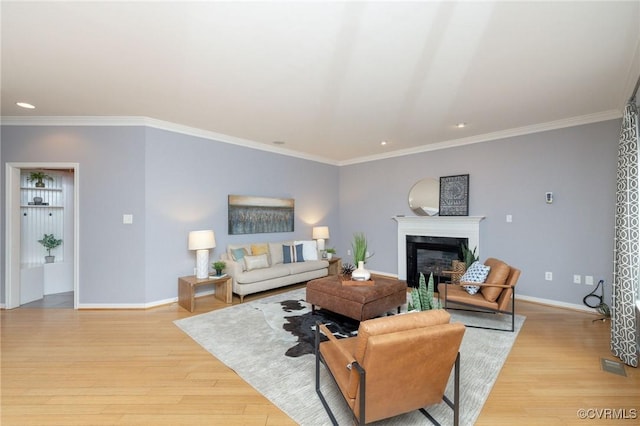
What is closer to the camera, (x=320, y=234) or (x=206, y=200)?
(x=206, y=200)

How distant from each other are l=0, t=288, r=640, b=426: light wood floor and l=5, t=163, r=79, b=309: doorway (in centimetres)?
107

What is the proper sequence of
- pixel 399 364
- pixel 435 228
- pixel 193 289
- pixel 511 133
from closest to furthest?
pixel 399 364
pixel 193 289
pixel 511 133
pixel 435 228

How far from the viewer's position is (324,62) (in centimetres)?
249

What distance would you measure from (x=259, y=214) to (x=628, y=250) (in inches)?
192

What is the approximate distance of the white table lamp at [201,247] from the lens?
4137 millimetres

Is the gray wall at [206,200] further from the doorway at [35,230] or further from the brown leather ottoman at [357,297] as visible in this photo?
the brown leather ottoman at [357,297]

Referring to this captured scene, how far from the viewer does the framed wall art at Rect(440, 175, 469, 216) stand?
16.3 feet

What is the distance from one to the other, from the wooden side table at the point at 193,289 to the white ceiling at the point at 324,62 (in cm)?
230

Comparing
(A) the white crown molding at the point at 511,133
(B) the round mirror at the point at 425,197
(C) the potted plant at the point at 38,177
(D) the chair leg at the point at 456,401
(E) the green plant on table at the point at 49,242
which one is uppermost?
(A) the white crown molding at the point at 511,133

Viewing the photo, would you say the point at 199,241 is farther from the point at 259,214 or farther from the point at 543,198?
the point at 543,198

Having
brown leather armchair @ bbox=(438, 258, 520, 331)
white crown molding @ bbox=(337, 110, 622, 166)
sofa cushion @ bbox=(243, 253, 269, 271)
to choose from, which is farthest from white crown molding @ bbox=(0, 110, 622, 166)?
brown leather armchair @ bbox=(438, 258, 520, 331)

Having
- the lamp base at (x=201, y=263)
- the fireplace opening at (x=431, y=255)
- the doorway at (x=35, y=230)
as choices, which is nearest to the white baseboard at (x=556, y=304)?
the fireplace opening at (x=431, y=255)

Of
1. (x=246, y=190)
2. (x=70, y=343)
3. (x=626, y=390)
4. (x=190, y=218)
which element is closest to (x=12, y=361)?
(x=70, y=343)

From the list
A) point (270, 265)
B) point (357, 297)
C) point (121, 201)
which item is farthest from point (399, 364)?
point (121, 201)
